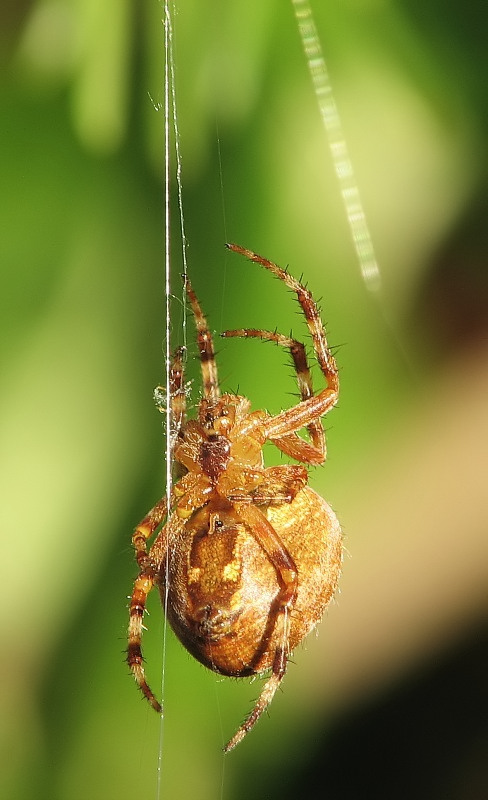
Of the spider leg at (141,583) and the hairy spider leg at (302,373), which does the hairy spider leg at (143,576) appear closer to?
the spider leg at (141,583)

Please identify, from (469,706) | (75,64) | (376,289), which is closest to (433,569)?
(469,706)

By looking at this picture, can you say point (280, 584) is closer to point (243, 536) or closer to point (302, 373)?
point (243, 536)

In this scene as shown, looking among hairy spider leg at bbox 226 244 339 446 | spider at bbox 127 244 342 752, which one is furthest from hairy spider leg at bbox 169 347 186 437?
hairy spider leg at bbox 226 244 339 446

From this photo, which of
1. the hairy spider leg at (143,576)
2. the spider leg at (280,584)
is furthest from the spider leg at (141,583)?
the spider leg at (280,584)

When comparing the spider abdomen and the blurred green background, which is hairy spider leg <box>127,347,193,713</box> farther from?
the blurred green background

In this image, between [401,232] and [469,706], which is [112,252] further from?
[469,706]

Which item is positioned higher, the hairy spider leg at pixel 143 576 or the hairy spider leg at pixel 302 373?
the hairy spider leg at pixel 302 373
